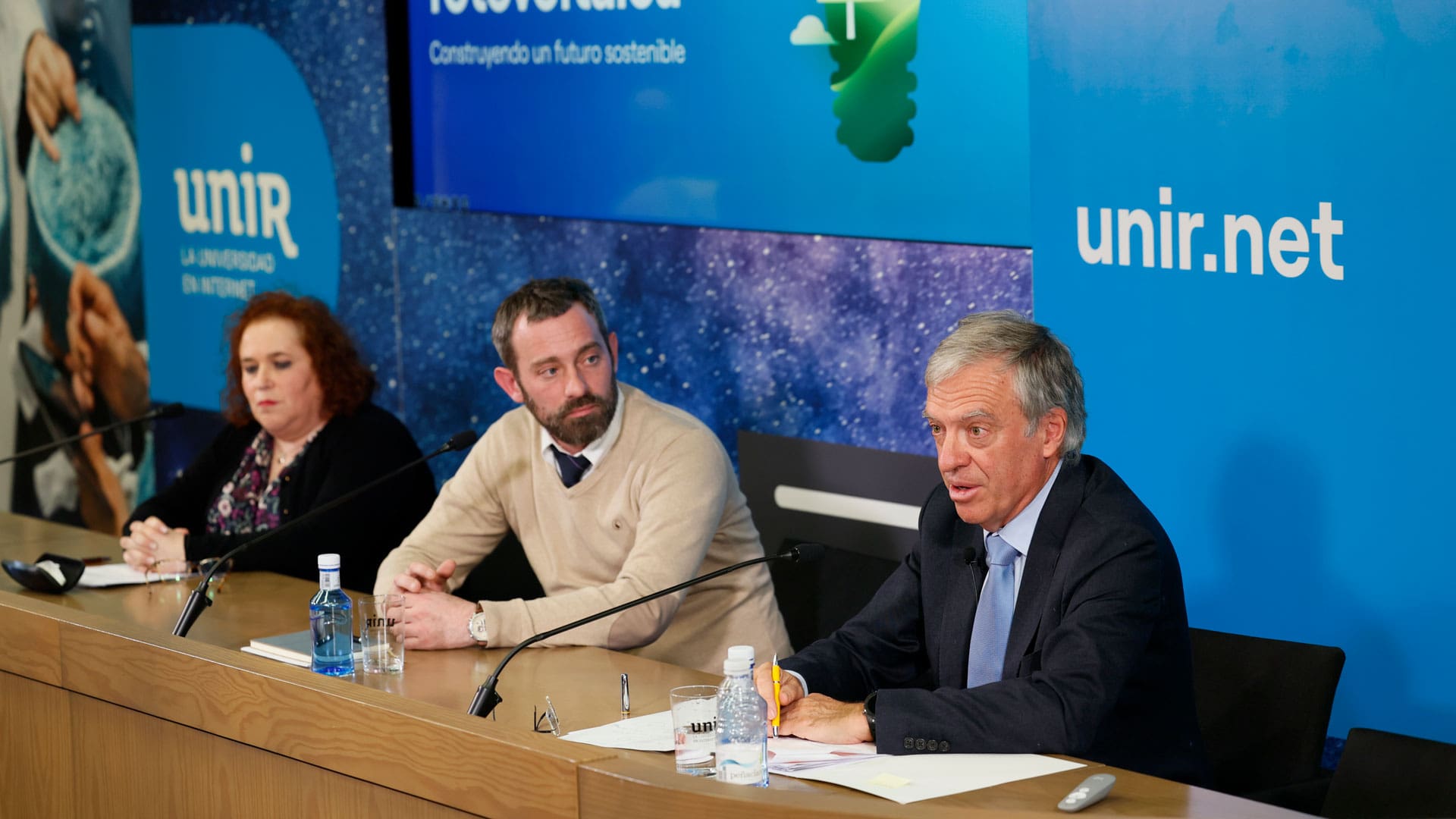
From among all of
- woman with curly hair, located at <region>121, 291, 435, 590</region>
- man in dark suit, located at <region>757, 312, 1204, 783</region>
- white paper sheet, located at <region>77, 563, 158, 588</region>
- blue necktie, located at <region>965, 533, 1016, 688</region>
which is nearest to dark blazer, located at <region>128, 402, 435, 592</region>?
woman with curly hair, located at <region>121, 291, 435, 590</region>

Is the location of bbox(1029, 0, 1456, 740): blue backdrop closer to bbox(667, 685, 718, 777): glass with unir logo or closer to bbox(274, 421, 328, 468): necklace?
bbox(667, 685, 718, 777): glass with unir logo

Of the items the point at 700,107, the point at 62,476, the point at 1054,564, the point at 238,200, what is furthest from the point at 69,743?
the point at 62,476

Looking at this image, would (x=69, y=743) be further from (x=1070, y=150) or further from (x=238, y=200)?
(x=238, y=200)

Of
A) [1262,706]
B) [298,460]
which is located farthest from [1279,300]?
[298,460]

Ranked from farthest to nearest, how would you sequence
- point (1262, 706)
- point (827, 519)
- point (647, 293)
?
point (647, 293) < point (827, 519) < point (1262, 706)

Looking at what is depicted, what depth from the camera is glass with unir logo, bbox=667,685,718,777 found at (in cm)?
229

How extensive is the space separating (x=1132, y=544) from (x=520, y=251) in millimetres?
2817

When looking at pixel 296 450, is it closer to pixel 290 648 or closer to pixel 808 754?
pixel 290 648

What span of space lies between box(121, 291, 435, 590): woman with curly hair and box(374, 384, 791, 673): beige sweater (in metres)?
0.42

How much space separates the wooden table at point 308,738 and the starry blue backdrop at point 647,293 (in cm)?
129

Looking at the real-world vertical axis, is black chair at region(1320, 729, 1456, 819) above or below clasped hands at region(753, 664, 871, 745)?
below

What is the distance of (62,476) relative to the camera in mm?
6961

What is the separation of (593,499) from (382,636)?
74 centimetres

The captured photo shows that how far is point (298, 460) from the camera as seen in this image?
4.29m
